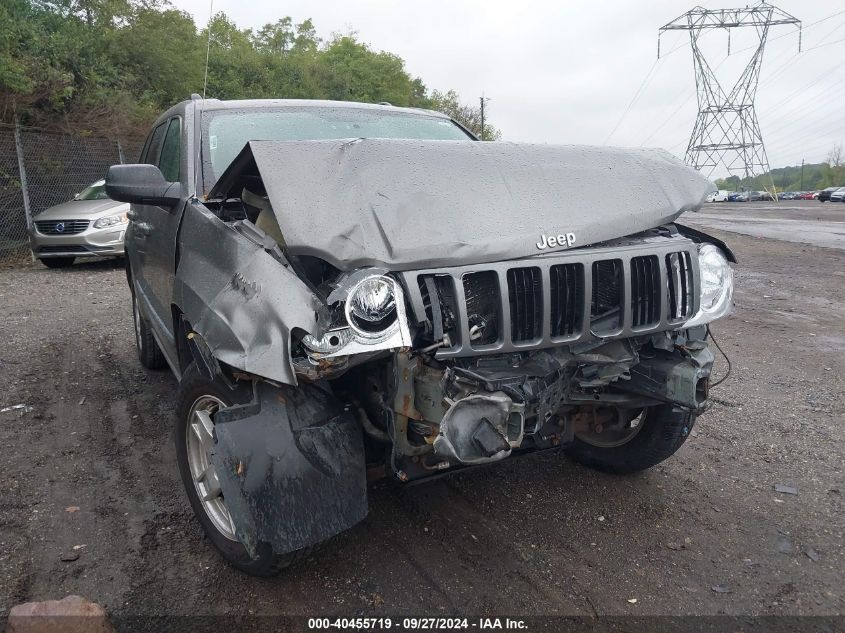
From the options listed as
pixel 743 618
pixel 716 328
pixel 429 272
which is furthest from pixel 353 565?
pixel 716 328

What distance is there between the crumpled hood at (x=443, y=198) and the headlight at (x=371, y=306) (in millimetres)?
78

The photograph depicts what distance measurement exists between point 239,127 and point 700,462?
127 inches

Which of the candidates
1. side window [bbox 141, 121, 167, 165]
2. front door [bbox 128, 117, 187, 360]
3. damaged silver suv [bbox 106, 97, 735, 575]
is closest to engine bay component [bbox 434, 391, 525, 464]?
damaged silver suv [bbox 106, 97, 735, 575]

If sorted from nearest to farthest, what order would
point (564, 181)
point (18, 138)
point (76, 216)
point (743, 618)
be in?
point (743, 618)
point (564, 181)
point (76, 216)
point (18, 138)

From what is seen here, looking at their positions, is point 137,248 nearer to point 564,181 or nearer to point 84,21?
point 564,181

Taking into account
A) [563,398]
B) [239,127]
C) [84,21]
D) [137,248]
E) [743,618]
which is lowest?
[743,618]

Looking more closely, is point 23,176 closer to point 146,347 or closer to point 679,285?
point 146,347

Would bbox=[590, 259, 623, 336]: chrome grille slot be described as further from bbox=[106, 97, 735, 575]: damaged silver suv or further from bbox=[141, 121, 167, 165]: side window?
bbox=[141, 121, 167, 165]: side window

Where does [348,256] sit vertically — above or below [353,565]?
above

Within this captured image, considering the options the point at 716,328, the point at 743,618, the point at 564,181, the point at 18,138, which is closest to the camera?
the point at 743,618

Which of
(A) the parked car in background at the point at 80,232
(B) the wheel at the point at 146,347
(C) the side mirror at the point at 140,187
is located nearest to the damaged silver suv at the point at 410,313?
(C) the side mirror at the point at 140,187

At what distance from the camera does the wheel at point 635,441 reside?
3217 mm

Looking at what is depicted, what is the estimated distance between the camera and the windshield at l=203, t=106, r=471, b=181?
368 cm

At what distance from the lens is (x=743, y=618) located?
253cm
